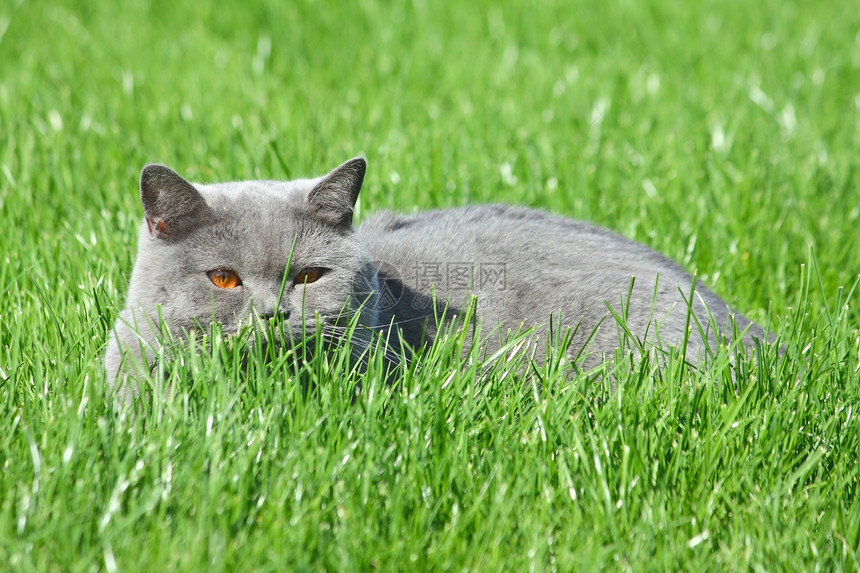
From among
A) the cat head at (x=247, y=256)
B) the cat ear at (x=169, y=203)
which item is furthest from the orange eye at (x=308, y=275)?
the cat ear at (x=169, y=203)

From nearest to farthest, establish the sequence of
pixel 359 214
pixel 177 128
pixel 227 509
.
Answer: pixel 227 509, pixel 359 214, pixel 177 128

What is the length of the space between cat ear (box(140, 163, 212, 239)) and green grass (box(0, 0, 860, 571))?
0.31 metres

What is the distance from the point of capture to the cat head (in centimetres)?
175

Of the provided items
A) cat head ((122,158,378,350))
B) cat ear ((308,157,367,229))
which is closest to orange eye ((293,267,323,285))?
cat head ((122,158,378,350))

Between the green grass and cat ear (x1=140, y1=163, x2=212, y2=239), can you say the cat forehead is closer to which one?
cat ear (x1=140, y1=163, x2=212, y2=239)

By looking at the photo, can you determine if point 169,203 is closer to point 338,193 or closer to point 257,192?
point 257,192

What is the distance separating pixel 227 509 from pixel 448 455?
1.43ft

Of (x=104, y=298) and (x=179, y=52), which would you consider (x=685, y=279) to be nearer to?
(x=104, y=298)

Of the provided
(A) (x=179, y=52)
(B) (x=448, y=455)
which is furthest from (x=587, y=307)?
(A) (x=179, y=52)

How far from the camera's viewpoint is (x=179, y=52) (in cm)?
426

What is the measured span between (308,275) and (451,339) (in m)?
0.37

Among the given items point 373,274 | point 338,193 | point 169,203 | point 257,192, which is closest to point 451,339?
point 373,274

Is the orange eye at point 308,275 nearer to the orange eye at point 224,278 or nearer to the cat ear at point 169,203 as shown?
the orange eye at point 224,278

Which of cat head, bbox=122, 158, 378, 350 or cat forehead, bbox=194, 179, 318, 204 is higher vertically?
cat forehead, bbox=194, 179, 318, 204
